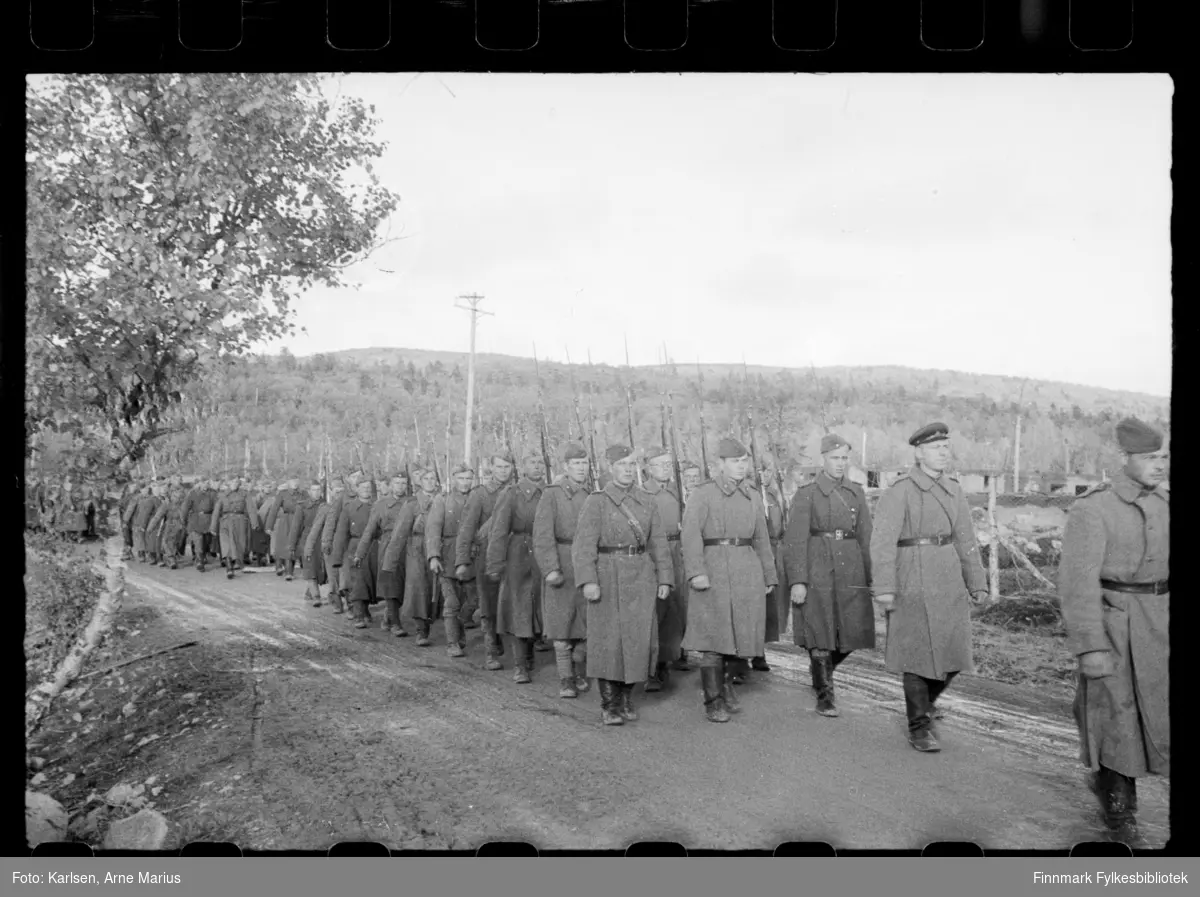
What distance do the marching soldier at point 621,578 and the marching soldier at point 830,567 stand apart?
3.04 feet

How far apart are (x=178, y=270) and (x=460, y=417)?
1849 mm

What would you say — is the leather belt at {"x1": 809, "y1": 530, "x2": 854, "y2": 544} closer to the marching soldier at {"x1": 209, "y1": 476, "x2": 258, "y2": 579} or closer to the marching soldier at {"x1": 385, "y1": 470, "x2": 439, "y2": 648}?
the marching soldier at {"x1": 385, "y1": 470, "x2": 439, "y2": 648}

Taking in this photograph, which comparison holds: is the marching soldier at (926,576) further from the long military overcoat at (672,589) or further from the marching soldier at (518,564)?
the marching soldier at (518,564)

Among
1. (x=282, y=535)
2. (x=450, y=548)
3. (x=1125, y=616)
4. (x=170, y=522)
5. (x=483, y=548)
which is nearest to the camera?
(x=1125, y=616)

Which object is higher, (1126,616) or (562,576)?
(1126,616)

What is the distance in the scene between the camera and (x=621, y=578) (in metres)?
5.24

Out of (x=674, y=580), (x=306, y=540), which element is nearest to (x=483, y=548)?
(x=674, y=580)

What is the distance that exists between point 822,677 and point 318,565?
5.90 metres

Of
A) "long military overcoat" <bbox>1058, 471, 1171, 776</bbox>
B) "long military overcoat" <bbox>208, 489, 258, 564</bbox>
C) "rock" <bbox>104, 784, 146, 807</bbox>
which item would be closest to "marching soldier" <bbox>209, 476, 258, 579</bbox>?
"long military overcoat" <bbox>208, 489, 258, 564</bbox>

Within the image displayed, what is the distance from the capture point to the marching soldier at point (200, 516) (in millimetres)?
5746

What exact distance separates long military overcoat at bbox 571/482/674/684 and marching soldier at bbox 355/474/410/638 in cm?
277

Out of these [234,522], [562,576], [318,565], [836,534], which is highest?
[836,534]
